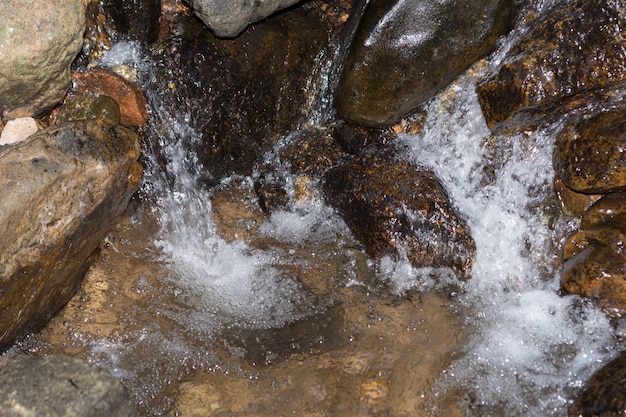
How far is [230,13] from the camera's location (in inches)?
159

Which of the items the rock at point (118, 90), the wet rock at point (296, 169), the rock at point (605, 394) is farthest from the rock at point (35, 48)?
the rock at point (605, 394)

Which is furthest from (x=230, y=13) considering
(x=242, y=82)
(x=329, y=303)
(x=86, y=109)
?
(x=329, y=303)

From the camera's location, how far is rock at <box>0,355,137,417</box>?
2.52 metres

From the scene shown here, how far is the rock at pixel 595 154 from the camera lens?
355 centimetres

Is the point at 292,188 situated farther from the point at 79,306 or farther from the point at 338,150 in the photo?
the point at 79,306

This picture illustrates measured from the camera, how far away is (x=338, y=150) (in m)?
4.61

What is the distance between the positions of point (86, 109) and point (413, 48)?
218cm

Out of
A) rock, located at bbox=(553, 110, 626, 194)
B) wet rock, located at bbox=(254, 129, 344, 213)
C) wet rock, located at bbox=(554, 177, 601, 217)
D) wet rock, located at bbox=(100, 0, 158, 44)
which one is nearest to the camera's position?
rock, located at bbox=(553, 110, 626, 194)

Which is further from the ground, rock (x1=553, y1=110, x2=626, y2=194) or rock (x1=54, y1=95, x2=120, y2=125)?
rock (x1=553, y1=110, x2=626, y2=194)

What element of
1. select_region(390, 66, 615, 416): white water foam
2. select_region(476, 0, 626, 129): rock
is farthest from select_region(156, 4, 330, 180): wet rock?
select_region(476, 0, 626, 129): rock

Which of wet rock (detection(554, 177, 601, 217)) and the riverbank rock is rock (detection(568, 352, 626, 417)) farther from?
wet rock (detection(554, 177, 601, 217))

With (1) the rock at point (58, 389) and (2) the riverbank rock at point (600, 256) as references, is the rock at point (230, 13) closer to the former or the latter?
(1) the rock at point (58, 389)

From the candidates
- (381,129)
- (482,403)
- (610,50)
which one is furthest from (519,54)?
(482,403)

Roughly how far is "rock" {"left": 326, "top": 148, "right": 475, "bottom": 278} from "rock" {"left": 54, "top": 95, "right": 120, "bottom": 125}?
1615 mm
